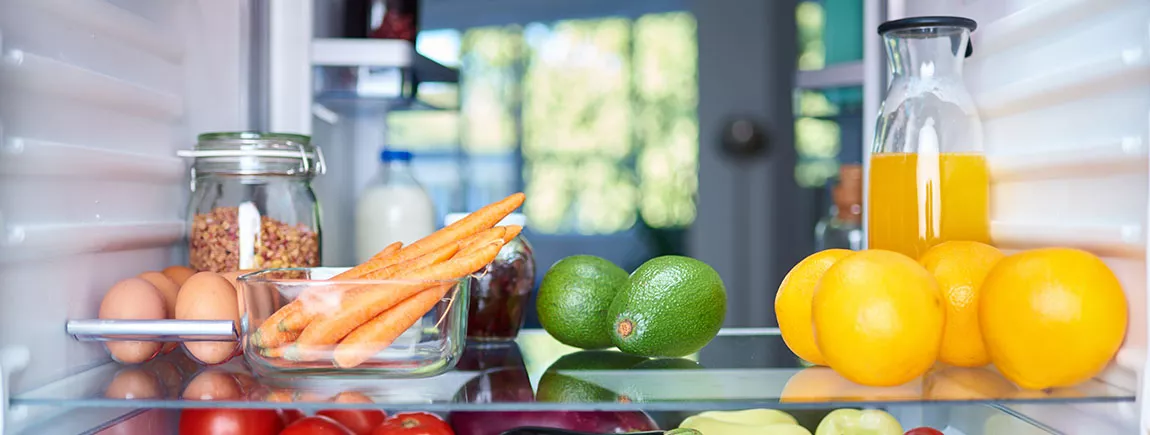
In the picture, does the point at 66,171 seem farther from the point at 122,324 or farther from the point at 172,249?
the point at 172,249

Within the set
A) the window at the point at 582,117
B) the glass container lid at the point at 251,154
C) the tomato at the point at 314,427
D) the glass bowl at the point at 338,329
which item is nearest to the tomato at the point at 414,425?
the tomato at the point at 314,427

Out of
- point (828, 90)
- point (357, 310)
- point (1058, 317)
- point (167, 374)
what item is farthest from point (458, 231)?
point (828, 90)

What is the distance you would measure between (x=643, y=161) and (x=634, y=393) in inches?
194

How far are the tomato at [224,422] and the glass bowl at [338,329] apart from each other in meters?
0.15

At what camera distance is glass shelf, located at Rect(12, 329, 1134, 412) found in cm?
65

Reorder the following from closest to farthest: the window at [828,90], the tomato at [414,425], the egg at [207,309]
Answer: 1. the egg at [207,309]
2. the tomato at [414,425]
3. the window at [828,90]

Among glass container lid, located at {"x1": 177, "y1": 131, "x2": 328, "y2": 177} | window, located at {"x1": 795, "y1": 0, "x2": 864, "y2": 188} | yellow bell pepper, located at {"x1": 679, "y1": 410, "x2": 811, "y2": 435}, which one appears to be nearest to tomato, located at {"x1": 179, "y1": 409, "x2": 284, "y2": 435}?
glass container lid, located at {"x1": 177, "y1": 131, "x2": 328, "y2": 177}

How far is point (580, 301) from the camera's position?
912 mm

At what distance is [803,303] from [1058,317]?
190mm

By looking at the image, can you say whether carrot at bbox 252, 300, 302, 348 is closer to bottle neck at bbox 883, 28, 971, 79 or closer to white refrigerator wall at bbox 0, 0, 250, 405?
white refrigerator wall at bbox 0, 0, 250, 405

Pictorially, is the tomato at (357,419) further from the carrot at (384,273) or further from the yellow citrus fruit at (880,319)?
the yellow citrus fruit at (880,319)

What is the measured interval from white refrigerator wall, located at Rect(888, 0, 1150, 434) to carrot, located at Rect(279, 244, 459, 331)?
473mm

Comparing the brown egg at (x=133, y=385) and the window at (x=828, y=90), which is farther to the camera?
the window at (x=828, y=90)

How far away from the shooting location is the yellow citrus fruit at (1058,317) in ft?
2.13
